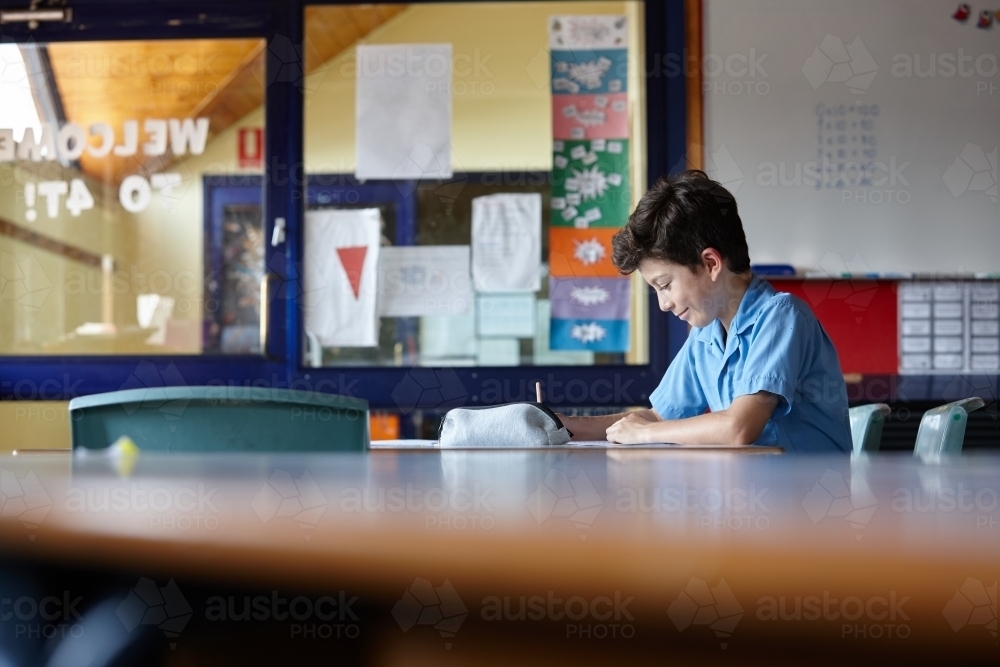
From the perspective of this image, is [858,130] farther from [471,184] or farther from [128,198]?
[128,198]

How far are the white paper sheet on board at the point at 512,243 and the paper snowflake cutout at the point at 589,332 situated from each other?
239mm

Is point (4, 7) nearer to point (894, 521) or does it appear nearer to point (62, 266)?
point (62, 266)

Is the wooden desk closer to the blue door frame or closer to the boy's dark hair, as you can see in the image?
the boy's dark hair

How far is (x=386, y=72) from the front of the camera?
14.0 ft

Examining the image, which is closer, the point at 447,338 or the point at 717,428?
the point at 717,428

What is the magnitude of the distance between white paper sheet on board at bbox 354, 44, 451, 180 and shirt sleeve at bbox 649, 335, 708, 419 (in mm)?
1904

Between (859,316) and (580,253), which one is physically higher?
(580,253)

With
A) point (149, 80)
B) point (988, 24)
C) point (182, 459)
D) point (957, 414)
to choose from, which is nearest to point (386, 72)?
point (149, 80)

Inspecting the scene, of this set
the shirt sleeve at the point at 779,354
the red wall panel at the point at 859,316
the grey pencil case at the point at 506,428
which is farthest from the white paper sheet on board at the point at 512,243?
the grey pencil case at the point at 506,428

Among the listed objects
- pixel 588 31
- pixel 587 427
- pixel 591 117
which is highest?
pixel 588 31

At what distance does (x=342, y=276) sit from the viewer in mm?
4281

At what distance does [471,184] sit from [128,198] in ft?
4.93

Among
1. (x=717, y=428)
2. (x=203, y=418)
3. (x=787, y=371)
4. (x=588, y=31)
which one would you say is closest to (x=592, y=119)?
(x=588, y=31)

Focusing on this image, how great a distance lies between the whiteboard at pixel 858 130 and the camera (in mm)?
4090
